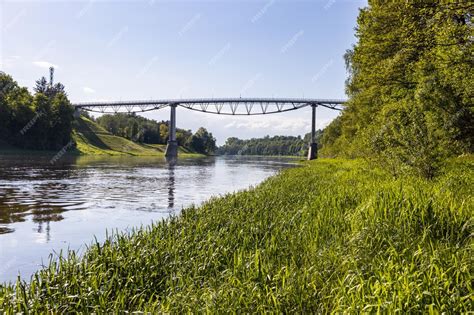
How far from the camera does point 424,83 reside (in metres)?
18.2

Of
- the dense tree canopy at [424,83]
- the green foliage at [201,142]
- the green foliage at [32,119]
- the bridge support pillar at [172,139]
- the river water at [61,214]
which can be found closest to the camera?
the river water at [61,214]

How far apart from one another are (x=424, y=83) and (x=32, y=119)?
88.6 meters

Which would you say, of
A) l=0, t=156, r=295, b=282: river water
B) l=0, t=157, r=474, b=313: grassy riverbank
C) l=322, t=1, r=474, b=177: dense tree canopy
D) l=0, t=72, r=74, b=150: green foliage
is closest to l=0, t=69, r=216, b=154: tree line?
l=0, t=72, r=74, b=150: green foliage

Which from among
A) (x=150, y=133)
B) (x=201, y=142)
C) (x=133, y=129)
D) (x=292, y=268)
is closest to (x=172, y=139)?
(x=133, y=129)

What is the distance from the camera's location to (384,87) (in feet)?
82.2

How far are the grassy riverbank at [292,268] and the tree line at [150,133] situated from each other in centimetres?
15138

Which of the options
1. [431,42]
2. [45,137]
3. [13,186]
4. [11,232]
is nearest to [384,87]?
[431,42]

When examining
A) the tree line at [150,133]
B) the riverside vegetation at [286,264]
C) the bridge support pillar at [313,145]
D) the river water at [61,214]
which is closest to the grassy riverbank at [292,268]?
the riverside vegetation at [286,264]

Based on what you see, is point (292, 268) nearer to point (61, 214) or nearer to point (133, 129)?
point (61, 214)

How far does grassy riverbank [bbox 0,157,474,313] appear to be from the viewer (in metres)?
4.41

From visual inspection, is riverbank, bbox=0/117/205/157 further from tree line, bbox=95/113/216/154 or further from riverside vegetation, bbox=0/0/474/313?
riverside vegetation, bbox=0/0/474/313

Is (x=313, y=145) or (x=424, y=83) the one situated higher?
(x=424, y=83)

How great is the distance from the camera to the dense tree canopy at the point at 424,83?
1398 centimetres

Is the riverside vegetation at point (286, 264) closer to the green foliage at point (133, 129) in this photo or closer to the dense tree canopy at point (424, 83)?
the dense tree canopy at point (424, 83)
